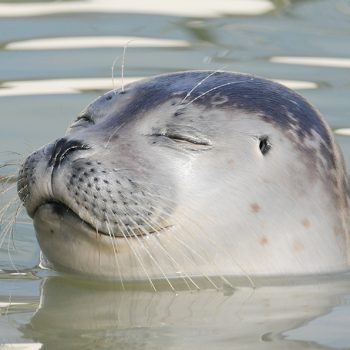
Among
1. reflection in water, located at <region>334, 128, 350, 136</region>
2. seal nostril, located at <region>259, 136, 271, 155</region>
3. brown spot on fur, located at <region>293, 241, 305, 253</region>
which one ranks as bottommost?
reflection in water, located at <region>334, 128, 350, 136</region>

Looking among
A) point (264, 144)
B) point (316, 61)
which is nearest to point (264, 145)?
point (264, 144)

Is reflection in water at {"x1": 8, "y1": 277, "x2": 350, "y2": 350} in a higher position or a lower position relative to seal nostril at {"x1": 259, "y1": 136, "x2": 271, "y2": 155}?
lower

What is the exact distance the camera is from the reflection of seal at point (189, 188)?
227 inches

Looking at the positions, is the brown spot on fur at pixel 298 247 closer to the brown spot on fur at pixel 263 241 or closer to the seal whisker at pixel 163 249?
the brown spot on fur at pixel 263 241

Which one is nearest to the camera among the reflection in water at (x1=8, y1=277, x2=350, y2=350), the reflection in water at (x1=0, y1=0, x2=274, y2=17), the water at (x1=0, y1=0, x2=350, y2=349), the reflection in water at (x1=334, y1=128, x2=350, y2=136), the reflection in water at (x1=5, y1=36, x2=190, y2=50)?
the reflection in water at (x1=8, y1=277, x2=350, y2=350)

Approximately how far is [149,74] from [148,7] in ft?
5.60

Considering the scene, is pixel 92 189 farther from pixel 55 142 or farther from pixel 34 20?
pixel 34 20

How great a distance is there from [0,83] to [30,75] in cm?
23


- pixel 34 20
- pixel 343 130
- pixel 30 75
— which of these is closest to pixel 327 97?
pixel 343 130

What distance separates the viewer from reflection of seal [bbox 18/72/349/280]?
576cm

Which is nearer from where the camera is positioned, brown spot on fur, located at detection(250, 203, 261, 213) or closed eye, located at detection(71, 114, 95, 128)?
brown spot on fur, located at detection(250, 203, 261, 213)

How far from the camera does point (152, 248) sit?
231 inches

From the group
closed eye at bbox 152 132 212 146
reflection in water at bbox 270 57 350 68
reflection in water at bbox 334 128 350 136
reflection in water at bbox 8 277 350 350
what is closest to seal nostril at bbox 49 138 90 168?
closed eye at bbox 152 132 212 146

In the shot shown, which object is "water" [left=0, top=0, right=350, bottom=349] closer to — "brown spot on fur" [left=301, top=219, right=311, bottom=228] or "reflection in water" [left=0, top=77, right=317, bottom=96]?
"reflection in water" [left=0, top=77, right=317, bottom=96]
